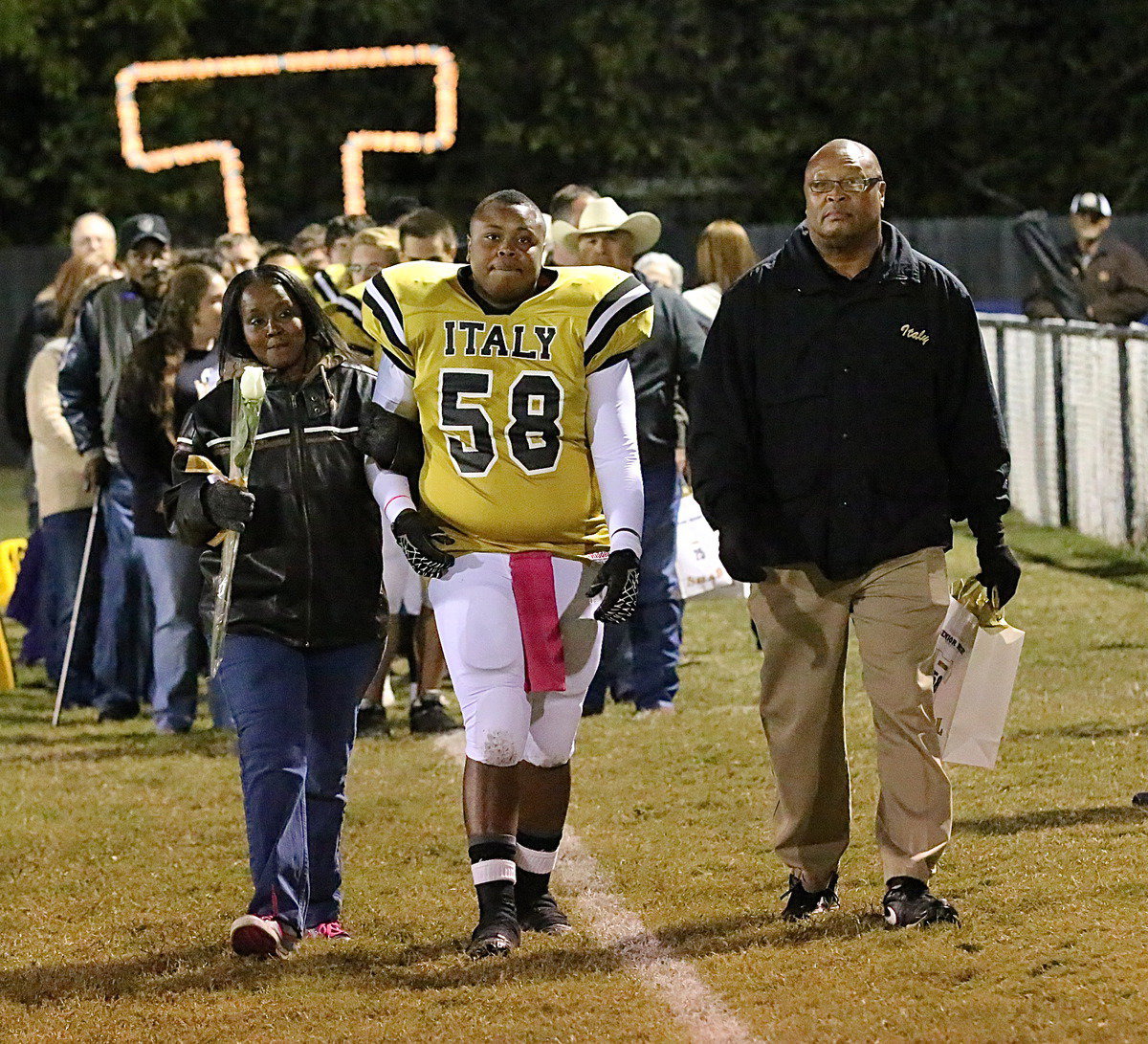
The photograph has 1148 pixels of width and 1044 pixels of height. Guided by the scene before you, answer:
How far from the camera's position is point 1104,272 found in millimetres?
16578

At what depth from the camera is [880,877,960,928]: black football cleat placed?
20.1 ft

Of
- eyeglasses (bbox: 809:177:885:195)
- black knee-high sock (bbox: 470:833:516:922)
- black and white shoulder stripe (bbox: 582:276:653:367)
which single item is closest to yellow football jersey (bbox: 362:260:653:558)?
black and white shoulder stripe (bbox: 582:276:653:367)

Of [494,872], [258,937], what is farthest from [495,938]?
[258,937]

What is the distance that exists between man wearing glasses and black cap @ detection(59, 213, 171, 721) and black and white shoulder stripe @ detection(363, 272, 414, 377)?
3.97 m

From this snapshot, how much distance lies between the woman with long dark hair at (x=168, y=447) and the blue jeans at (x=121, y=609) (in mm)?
575

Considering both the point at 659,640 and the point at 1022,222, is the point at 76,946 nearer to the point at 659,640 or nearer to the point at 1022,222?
the point at 659,640

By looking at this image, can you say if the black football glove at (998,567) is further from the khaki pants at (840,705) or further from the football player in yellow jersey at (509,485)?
the football player in yellow jersey at (509,485)

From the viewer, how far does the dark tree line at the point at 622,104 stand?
3288cm

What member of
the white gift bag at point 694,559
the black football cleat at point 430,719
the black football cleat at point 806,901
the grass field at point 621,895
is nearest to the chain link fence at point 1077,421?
the white gift bag at point 694,559

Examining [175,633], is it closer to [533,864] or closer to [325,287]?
[325,287]

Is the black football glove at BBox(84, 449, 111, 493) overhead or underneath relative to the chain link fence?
overhead

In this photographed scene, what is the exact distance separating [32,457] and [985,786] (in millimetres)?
5723

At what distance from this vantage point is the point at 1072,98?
3409 cm

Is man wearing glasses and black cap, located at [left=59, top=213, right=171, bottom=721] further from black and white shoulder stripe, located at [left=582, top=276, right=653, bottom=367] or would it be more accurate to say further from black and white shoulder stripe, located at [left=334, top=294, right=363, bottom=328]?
black and white shoulder stripe, located at [left=582, top=276, right=653, bottom=367]
